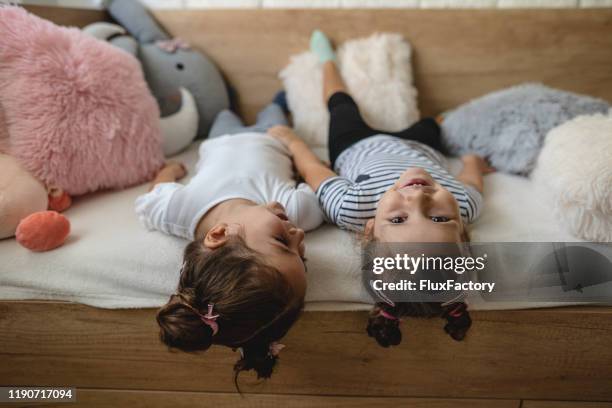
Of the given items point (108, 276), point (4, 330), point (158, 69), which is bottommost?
point (4, 330)

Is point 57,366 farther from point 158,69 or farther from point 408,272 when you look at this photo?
point 158,69

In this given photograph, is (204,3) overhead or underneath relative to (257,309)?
overhead

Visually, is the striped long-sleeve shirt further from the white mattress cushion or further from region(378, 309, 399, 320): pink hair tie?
region(378, 309, 399, 320): pink hair tie

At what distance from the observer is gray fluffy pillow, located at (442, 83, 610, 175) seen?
3.31 ft

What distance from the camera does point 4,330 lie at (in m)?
0.77

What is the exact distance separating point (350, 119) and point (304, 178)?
0.81ft

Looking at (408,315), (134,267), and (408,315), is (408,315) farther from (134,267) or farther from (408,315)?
(134,267)

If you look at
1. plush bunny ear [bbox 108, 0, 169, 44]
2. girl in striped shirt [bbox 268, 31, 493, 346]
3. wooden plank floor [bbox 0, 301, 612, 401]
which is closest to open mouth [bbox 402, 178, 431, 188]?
girl in striped shirt [bbox 268, 31, 493, 346]

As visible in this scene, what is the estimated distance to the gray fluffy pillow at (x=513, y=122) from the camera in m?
1.01

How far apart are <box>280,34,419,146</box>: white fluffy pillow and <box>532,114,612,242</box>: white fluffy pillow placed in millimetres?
427

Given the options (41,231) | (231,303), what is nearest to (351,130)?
(231,303)

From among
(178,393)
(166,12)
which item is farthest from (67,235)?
(166,12)

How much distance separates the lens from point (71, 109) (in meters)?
0.90

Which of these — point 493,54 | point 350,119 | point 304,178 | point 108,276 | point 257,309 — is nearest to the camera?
point 257,309
